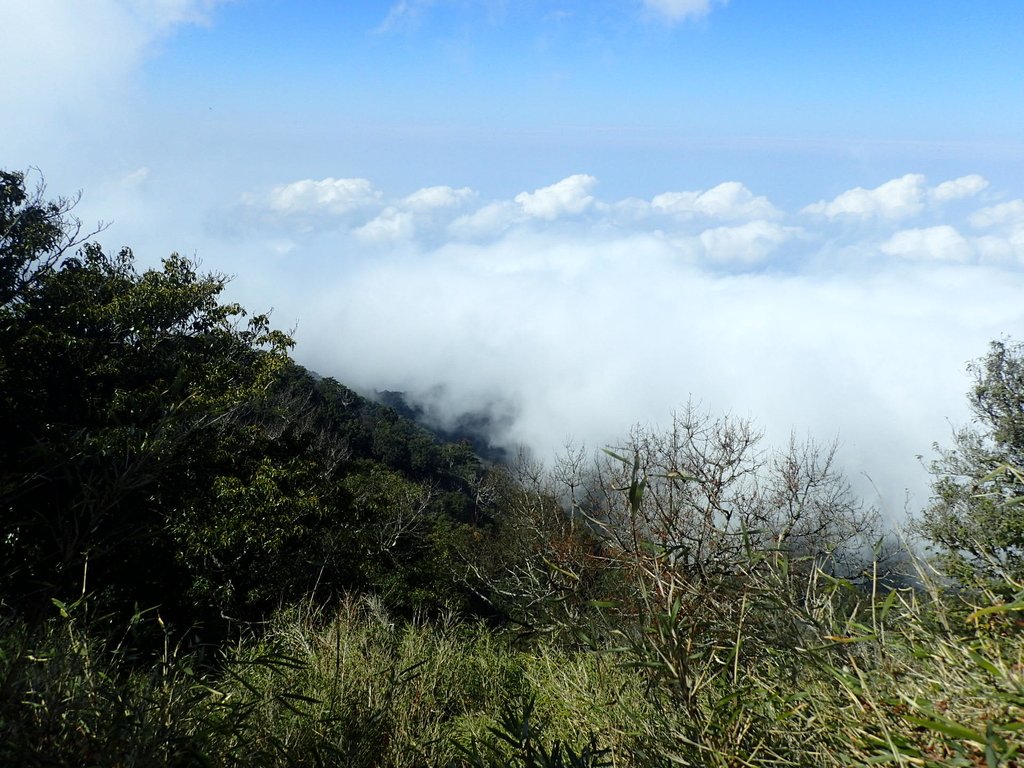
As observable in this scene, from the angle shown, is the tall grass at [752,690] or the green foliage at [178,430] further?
the green foliage at [178,430]

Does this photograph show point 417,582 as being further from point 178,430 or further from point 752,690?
point 752,690

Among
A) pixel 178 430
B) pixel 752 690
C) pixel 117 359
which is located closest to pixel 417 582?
pixel 117 359

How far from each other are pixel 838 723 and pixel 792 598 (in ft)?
0.89

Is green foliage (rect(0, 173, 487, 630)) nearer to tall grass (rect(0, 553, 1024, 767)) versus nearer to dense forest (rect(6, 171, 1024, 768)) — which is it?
dense forest (rect(6, 171, 1024, 768))

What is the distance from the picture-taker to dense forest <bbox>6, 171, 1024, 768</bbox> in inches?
54.2

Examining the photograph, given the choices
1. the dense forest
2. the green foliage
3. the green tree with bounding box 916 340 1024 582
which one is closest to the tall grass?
the dense forest

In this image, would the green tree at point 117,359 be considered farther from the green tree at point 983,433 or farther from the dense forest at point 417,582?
the green tree at point 983,433

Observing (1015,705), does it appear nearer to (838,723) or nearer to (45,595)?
(838,723)

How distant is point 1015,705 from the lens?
40.9 inches

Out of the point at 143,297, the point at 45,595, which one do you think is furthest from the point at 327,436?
the point at 45,595

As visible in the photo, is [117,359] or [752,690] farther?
[117,359]

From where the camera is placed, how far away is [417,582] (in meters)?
13.6

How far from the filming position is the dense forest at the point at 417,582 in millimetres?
1378

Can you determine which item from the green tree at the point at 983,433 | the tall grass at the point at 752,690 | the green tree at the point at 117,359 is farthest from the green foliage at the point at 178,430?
the green tree at the point at 983,433
